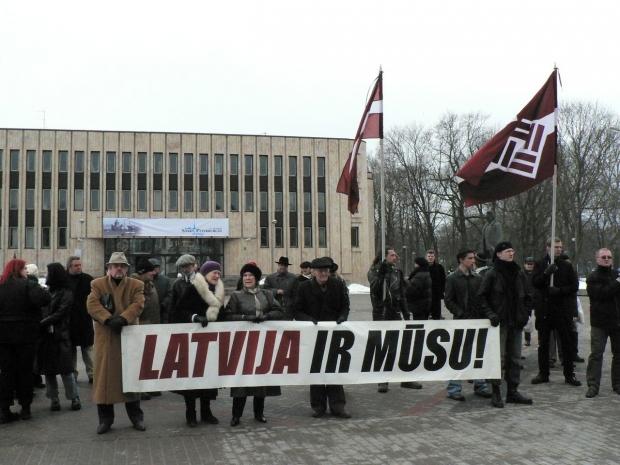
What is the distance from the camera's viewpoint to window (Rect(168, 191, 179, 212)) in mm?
54562

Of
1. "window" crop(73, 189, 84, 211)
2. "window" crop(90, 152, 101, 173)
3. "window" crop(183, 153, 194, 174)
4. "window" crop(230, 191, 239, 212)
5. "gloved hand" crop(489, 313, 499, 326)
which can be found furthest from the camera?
"window" crop(230, 191, 239, 212)

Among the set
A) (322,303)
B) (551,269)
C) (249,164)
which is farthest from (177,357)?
(249,164)

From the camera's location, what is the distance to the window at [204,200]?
54.8 meters

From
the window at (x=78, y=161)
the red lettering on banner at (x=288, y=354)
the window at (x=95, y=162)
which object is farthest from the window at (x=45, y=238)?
the red lettering on banner at (x=288, y=354)

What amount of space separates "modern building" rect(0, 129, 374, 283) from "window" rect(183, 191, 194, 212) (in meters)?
0.09

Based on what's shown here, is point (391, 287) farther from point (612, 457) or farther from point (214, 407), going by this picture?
point (612, 457)

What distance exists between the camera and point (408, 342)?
7.77m

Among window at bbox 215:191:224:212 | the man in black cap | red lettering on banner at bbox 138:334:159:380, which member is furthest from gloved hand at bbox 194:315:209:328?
window at bbox 215:191:224:212

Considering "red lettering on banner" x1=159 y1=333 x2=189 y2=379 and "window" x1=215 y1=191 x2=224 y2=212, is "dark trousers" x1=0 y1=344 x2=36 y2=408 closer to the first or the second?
"red lettering on banner" x1=159 y1=333 x2=189 y2=379

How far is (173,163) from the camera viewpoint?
54625mm

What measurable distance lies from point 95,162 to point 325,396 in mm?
50171

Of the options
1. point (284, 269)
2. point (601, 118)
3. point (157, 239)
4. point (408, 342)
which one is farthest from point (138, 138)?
point (408, 342)

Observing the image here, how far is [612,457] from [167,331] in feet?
15.3

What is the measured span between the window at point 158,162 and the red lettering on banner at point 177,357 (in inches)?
1925
